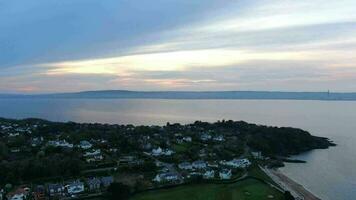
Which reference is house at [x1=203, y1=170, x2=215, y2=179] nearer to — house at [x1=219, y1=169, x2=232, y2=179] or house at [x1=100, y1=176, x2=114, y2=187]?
house at [x1=219, y1=169, x2=232, y2=179]

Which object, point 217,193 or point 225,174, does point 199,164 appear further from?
point 217,193

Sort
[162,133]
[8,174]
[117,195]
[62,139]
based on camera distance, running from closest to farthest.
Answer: [117,195]
[8,174]
[62,139]
[162,133]

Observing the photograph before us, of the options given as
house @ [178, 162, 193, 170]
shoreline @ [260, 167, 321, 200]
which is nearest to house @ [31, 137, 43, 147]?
house @ [178, 162, 193, 170]

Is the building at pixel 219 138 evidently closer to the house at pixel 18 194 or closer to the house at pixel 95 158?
the house at pixel 95 158

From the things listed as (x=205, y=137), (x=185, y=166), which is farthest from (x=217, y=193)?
(x=205, y=137)

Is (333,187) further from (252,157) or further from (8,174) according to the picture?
(8,174)

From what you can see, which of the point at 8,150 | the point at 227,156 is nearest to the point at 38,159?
the point at 8,150
